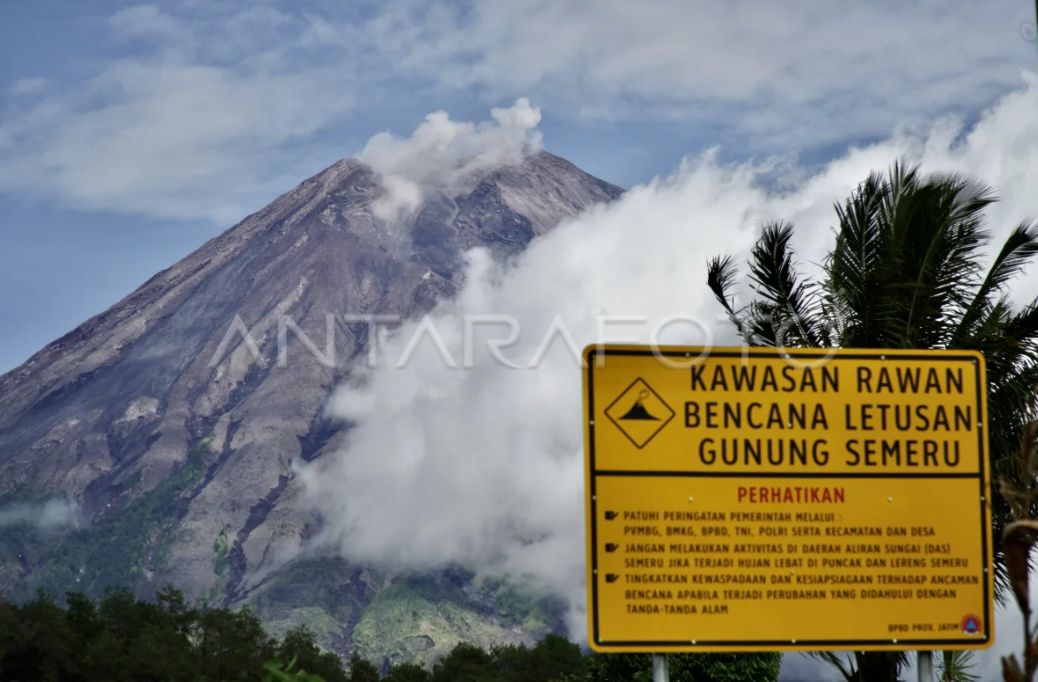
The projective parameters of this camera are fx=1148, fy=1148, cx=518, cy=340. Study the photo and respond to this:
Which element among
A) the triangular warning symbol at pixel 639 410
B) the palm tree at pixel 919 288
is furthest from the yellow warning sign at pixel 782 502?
the palm tree at pixel 919 288

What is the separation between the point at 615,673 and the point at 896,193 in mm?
26327

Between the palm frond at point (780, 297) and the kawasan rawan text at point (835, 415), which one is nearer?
the kawasan rawan text at point (835, 415)

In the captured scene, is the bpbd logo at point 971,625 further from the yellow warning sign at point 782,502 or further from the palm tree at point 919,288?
the palm tree at point 919,288

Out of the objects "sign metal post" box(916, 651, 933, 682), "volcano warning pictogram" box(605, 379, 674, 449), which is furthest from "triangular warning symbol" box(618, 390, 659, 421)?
"sign metal post" box(916, 651, 933, 682)

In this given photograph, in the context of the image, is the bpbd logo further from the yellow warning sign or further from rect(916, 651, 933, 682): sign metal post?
rect(916, 651, 933, 682): sign metal post

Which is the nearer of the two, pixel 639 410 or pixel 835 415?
pixel 639 410

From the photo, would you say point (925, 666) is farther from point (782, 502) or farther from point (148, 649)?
point (148, 649)

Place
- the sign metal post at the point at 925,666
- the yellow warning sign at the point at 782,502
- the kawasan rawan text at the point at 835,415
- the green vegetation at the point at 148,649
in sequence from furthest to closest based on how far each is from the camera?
the green vegetation at the point at 148,649 → the sign metal post at the point at 925,666 → the kawasan rawan text at the point at 835,415 → the yellow warning sign at the point at 782,502

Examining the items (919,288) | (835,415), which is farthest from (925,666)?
(919,288)

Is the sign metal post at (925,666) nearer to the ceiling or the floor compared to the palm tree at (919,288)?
nearer to the floor

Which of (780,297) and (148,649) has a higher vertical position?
(780,297)

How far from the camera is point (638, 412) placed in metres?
5.80

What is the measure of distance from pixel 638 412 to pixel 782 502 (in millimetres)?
881

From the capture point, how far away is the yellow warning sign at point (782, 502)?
572 centimetres
